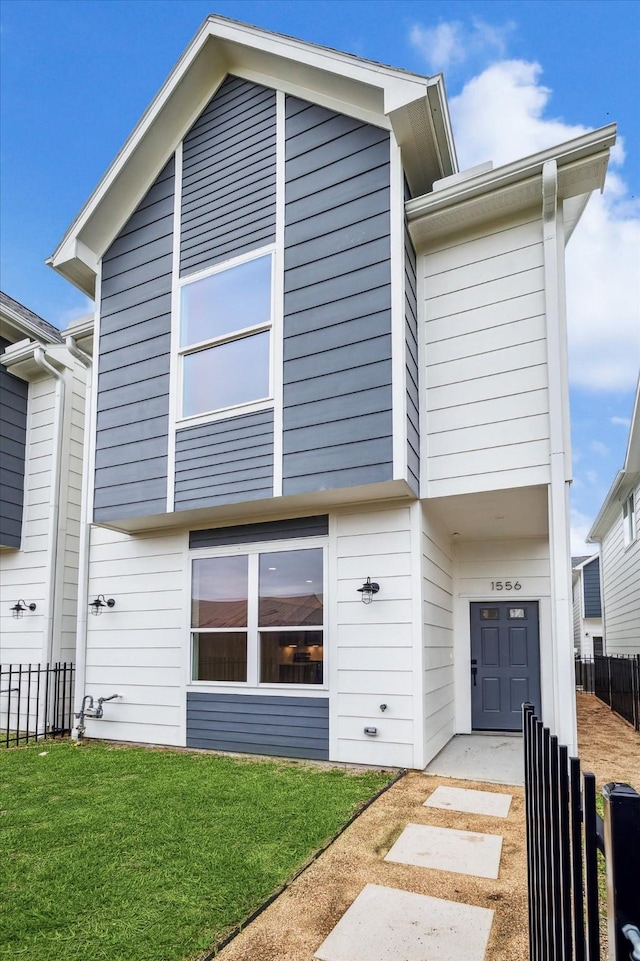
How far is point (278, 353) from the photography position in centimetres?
696

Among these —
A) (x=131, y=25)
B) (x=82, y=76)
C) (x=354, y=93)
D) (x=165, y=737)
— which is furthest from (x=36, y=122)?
(x=165, y=737)

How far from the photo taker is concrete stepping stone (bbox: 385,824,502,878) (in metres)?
3.86

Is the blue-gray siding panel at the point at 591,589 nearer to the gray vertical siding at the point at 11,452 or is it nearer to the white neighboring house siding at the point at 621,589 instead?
the white neighboring house siding at the point at 621,589

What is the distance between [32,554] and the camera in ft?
32.4

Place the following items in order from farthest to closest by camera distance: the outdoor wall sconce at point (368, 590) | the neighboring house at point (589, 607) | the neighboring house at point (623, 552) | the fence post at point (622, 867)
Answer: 1. the neighboring house at point (589, 607)
2. the neighboring house at point (623, 552)
3. the outdoor wall sconce at point (368, 590)
4. the fence post at point (622, 867)

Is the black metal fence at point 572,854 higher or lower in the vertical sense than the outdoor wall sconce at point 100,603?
lower

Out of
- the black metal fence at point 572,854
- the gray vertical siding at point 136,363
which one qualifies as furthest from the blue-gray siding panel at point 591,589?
the black metal fence at point 572,854

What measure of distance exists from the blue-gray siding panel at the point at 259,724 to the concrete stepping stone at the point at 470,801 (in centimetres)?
165

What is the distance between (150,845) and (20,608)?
21.9 ft

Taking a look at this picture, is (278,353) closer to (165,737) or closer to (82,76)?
(165,737)

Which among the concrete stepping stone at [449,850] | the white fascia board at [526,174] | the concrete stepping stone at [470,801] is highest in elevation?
the white fascia board at [526,174]

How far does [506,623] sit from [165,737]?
4.80 metres

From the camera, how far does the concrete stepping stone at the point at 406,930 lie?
2867 mm

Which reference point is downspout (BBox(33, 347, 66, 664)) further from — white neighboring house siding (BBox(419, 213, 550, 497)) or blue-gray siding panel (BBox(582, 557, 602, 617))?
blue-gray siding panel (BBox(582, 557, 602, 617))
